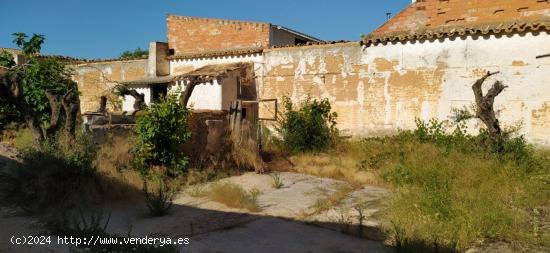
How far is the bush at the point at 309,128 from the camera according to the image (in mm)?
12367

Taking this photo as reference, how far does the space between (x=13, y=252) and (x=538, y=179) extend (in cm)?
833

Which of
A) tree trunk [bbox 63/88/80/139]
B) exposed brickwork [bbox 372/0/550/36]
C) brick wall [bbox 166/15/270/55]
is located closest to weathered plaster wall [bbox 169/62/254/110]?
brick wall [bbox 166/15/270/55]

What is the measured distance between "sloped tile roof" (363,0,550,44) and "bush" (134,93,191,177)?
19.2ft

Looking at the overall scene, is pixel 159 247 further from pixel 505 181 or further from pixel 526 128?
pixel 526 128

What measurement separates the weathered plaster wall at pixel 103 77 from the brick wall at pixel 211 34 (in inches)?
66.6

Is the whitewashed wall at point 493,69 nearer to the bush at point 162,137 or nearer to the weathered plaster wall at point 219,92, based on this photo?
the weathered plaster wall at point 219,92

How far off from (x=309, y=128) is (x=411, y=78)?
3078mm

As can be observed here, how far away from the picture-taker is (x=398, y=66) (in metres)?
11.9

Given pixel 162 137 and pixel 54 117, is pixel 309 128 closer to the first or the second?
pixel 162 137

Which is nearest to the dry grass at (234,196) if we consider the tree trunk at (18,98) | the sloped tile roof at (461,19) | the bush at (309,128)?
the bush at (309,128)

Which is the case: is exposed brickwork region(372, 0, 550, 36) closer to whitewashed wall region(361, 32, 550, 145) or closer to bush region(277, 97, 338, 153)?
whitewashed wall region(361, 32, 550, 145)

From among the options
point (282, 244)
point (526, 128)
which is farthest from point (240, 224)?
point (526, 128)

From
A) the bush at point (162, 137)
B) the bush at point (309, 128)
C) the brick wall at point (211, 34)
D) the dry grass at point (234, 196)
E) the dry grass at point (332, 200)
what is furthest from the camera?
the brick wall at point (211, 34)

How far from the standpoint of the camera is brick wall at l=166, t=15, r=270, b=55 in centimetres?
1609
